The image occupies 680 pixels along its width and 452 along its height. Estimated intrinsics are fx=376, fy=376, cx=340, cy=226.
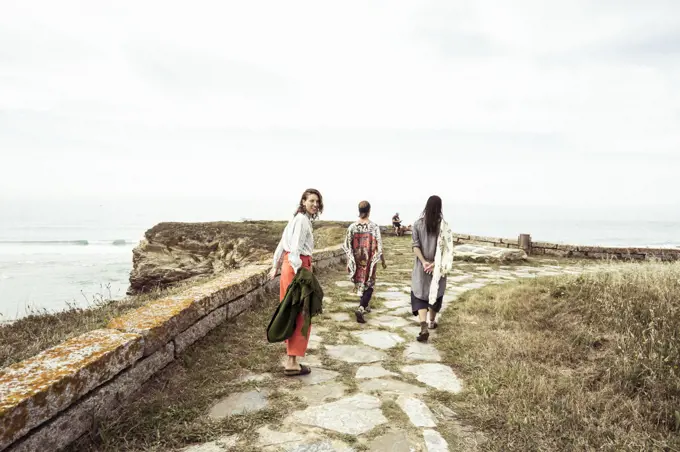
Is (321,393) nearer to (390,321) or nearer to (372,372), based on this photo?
(372,372)

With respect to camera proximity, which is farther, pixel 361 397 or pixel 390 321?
pixel 390 321

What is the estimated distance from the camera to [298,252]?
3875 mm

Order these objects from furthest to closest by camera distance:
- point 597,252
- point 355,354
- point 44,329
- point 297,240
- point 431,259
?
1. point 597,252
2. point 431,259
3. point 44,329
4. point 355,354
5. point 297,240

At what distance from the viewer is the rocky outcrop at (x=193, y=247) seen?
55.1 ft

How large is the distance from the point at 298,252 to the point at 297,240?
125 mm

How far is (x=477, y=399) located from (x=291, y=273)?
2.08m

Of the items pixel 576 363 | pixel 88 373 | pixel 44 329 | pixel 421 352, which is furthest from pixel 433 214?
pixel 44 329

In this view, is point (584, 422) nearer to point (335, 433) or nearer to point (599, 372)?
point (599, 372)

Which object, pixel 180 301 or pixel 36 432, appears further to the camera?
pixel 180 301

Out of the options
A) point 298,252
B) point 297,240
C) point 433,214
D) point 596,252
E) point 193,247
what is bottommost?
point 193,247

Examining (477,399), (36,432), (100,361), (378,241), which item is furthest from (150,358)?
(378,241)

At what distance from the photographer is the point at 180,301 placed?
4.10 meters

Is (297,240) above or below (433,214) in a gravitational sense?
below

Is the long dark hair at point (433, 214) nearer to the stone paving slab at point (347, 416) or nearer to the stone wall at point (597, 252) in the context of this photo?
the stone paving slab at point (347, 416)
